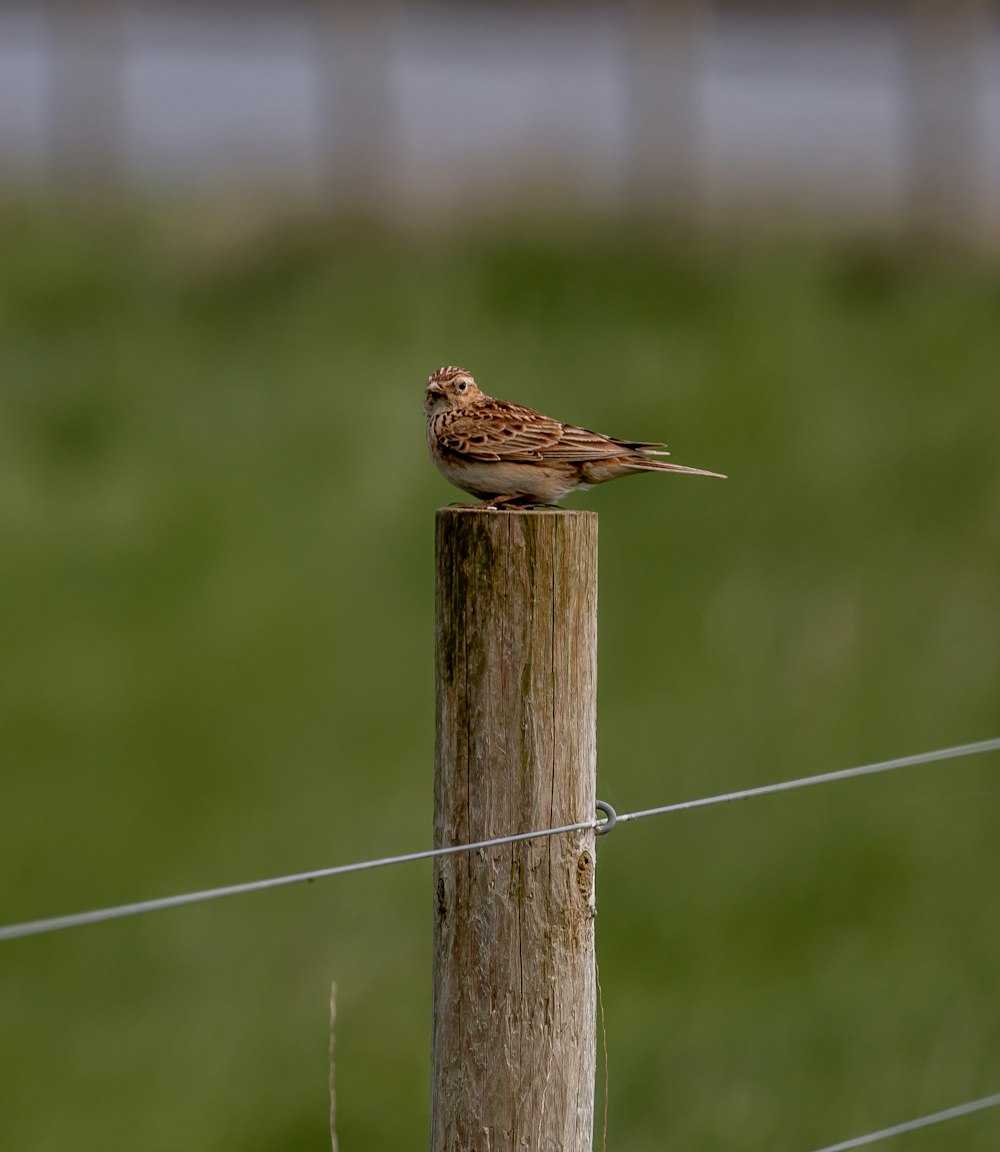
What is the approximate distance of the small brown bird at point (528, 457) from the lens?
4516mm

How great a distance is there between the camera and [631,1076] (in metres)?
7.92

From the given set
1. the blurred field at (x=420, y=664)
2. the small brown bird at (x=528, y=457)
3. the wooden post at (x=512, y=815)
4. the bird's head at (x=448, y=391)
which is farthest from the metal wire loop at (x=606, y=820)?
the blurred field at (x=420, y=664)

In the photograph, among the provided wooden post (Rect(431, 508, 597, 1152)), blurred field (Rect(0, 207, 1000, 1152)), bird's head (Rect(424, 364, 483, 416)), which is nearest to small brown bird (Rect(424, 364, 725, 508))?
bird's head (Rect(424, 364, 483, 416))

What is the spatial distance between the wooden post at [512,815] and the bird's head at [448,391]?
5.27 feet

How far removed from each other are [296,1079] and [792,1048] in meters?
2.21

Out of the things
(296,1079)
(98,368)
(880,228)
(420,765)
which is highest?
(880,228)

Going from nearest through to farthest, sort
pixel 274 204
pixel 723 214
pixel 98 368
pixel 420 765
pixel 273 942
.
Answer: pixel 273 942 < pixel 420 765 < pixel 98 368 < pixel 274 204 < pixel 723 214

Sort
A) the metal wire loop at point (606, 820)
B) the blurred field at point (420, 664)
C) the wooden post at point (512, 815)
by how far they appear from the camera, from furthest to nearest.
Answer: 1. the blurred field at point (420, 664)
2. the metal wire loop at point (606, 820)
3. the wooden post at point (512, 815)

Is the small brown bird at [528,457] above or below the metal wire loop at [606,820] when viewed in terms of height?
above

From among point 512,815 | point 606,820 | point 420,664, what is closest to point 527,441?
point 606,820

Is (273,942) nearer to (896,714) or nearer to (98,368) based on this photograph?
(896,714)

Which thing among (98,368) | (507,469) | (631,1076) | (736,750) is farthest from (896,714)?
(507,469)

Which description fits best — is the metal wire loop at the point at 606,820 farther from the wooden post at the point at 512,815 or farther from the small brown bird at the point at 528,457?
the small brown bird at the point at 528,457

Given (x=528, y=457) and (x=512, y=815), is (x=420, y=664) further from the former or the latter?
(x=512, y=815)
